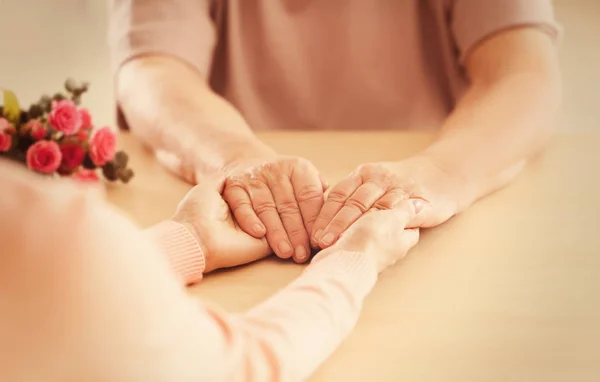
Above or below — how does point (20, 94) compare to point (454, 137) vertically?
below

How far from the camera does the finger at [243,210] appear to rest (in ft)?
2.27

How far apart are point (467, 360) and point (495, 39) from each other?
656 mm

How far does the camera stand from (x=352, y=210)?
689 mm

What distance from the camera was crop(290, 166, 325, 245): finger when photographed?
0.72 meters

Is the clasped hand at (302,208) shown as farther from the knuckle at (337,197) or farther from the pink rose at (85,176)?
the pink rose at (85,176)

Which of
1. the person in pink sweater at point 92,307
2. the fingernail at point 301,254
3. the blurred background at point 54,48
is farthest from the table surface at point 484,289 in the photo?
the blurred background at point 54,48

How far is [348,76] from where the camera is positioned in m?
1.16

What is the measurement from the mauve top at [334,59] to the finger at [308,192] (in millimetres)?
425

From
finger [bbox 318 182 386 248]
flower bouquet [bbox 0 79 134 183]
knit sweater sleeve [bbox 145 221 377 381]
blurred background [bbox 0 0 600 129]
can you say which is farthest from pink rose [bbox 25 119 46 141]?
blurred background [bbox 0 0 600 129]

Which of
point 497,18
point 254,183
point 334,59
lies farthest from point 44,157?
point 497,18

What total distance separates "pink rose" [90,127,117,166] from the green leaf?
10 centimetres

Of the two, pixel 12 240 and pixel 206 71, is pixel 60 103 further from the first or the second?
pixel 12 240

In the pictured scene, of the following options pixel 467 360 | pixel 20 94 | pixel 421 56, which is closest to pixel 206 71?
pixel 421 56

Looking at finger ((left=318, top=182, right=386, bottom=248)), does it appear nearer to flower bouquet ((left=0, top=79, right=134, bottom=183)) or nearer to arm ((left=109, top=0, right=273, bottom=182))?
arm ((left=109, top=0, right=273, bottom=182))
